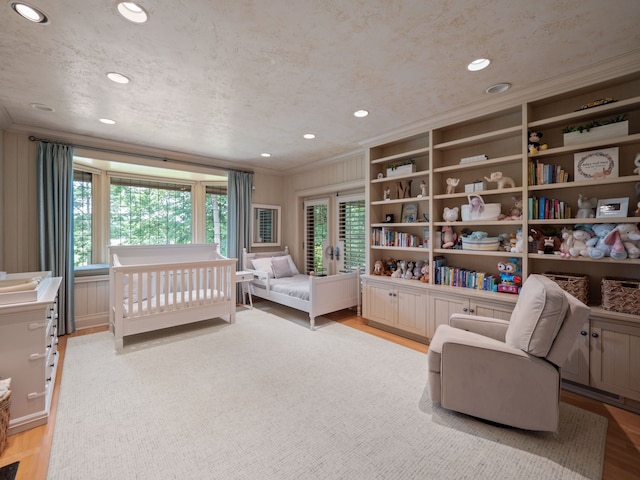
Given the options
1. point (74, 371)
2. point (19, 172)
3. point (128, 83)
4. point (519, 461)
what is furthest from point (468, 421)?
point (19, 172)

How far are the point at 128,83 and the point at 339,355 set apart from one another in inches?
123

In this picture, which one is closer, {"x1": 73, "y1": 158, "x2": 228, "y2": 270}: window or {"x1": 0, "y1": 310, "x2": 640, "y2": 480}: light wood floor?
{"x1": 0, "y1": 310, "x2": 640, "y2": 480}: light wood floor

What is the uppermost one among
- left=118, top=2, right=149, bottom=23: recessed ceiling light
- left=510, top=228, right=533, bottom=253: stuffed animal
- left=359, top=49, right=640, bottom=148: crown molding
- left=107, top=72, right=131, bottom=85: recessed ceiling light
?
left=107, top=72, right=131, bottom=85: recessed ceiling light

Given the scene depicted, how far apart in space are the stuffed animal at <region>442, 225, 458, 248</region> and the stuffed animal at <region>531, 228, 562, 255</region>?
75 centimetres

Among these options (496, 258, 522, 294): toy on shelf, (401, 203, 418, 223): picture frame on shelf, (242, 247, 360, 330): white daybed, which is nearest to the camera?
(496, 258, 522, 294): toy on shelf

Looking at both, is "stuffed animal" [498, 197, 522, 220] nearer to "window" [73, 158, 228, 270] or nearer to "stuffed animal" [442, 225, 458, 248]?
"stuffed animal" [442, 225, 458, 248]

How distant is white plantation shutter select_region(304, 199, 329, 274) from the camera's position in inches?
207

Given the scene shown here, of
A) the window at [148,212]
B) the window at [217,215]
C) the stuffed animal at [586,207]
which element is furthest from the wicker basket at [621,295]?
the window at [148,212]

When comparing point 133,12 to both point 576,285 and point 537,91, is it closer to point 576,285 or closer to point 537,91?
point 537,91

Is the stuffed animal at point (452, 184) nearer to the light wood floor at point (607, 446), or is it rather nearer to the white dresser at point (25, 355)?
the light wood floor at point (607, 446)

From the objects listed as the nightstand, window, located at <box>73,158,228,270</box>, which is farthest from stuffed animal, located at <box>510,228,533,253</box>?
window, located at <box>73,158,228,270</box>

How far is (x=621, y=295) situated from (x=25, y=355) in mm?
4120

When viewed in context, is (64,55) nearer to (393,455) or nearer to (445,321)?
(393,455)

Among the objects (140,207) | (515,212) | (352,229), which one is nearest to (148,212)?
(140,207)
